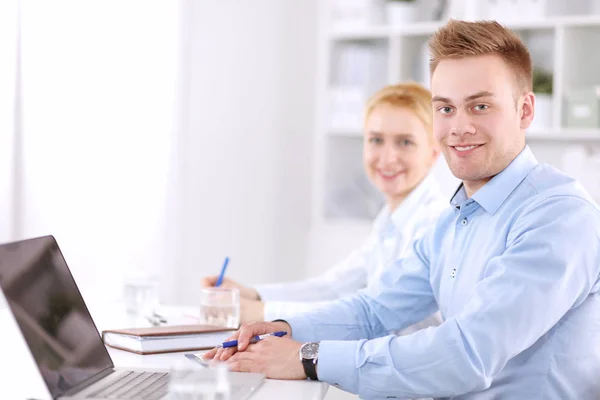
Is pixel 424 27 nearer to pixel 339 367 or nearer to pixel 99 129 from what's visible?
pixel 99 129

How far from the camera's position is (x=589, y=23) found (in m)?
4.07

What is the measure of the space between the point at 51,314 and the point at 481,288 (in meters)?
0.74

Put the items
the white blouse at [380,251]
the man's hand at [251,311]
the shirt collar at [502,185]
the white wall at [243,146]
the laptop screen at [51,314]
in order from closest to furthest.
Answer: the laptop screen at [51,314] → the shirt collar at [502,185] → the man's hand at [251,311] → the white blouse at [380,251] → the white wall at [243,146]

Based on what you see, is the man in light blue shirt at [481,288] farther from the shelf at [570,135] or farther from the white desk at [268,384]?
the shelf at [570,135]

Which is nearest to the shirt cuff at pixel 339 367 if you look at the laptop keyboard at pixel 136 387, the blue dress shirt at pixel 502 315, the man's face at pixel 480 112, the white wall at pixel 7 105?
the blue dress shirt at pixel 502 315

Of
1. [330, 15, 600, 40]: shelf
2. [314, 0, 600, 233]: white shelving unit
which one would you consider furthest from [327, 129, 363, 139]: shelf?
[330, 15, 600, 40]: shelf

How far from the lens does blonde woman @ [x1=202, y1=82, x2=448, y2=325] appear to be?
2.57 m

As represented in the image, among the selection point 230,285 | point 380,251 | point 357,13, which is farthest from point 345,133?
point 230,285

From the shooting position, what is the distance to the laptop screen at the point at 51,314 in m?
1.25

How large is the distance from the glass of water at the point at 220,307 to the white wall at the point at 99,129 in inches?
38.8

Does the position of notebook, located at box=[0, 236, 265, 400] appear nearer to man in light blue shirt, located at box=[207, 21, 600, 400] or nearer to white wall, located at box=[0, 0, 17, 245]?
man in light blue shirt, located at box=[207, 21, 600, 400]

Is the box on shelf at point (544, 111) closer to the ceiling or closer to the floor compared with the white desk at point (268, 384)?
closer to the ceiling

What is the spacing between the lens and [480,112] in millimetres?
1720

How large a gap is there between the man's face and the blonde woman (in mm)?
769
